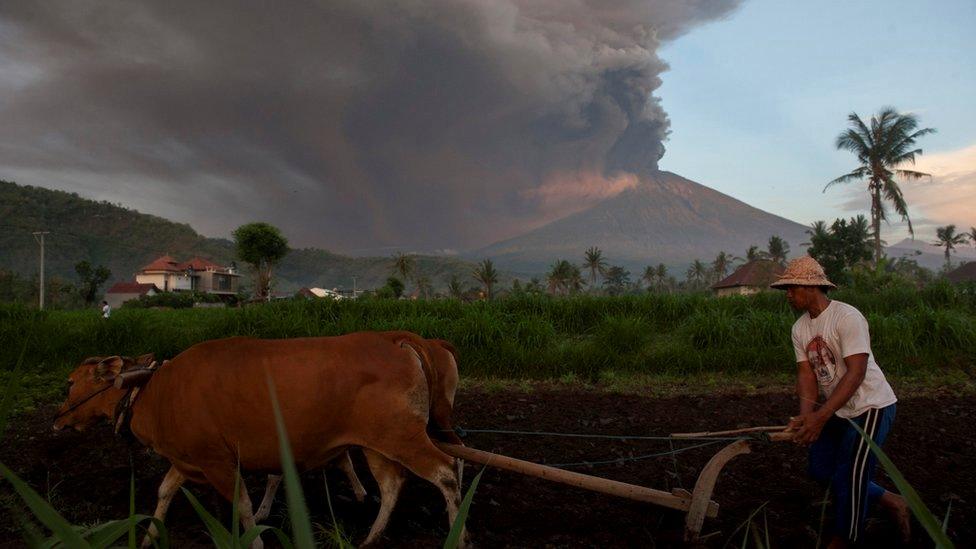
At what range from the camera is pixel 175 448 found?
163 inches

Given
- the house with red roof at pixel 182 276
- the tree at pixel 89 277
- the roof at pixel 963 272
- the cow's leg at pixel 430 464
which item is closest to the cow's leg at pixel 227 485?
the cow's leg at pixel 430 464

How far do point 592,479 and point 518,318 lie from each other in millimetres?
9447

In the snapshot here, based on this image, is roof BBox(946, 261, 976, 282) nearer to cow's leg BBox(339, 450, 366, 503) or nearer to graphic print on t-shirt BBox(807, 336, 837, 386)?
graphic print on t-shirt BBox(807, 336, 837, 386)

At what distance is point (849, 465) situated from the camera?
372 cm

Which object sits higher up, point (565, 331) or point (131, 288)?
point (131, 288)

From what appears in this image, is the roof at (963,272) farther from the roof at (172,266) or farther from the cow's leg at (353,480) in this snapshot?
the roof at (172,266)

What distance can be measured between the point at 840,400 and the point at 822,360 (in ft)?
1.30

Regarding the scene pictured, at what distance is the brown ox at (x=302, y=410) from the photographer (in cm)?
399

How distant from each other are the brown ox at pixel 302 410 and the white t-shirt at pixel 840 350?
92.0 inches

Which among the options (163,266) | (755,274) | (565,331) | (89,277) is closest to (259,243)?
(89,277)

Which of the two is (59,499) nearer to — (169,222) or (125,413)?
(125,413)

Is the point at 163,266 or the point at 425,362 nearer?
the point at 425,362

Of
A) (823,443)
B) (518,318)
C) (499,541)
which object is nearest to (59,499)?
(499,541)

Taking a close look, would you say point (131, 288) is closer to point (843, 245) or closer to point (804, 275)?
point (843, 245)
